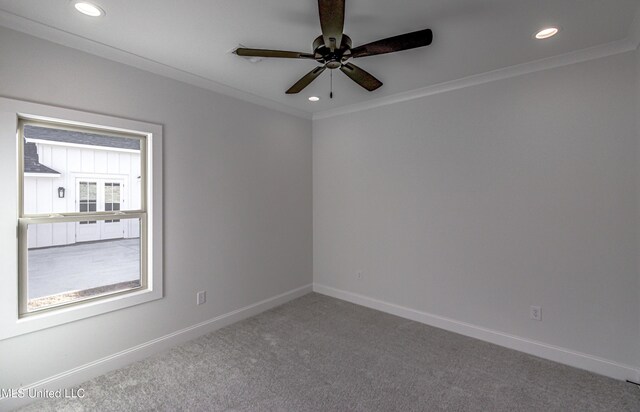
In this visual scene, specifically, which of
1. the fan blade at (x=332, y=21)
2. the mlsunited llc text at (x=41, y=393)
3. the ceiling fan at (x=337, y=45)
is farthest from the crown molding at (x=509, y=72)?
the mlsunited llc text at (x=41, y=393)

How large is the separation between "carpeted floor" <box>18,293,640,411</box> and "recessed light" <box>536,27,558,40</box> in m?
2.68

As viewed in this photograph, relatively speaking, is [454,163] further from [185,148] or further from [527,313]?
[185,148]

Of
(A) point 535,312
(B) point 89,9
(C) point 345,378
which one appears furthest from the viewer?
(A) point 535,312

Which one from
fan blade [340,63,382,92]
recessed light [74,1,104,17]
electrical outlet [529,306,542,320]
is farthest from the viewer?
electrical outlet [529,306,542,320]

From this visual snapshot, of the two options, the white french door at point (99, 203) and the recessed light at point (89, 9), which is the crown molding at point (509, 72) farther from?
the white french door at point (99, 203)

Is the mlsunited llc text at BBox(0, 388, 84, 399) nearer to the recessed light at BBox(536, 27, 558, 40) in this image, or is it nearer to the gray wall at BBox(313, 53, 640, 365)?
the gray wall at BBox(313, 53, 640, 365)

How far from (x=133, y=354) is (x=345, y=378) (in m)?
1.86

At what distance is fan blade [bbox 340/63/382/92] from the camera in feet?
7.02

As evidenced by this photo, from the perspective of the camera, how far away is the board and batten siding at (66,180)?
2254 mm

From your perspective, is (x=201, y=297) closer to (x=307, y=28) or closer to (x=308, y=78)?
(x=308, y=78)

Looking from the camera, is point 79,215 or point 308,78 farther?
point 79,215

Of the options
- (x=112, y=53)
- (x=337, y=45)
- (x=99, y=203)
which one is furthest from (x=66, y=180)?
(x=337, y=45)

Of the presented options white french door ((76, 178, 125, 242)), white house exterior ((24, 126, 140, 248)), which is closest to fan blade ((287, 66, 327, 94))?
white house exterior ((24, 126, 140, 248))

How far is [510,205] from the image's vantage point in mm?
2877
